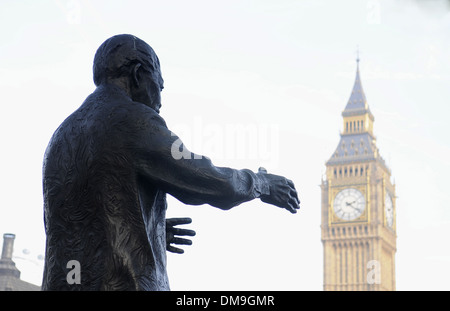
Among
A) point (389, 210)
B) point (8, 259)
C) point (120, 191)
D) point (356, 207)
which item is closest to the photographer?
point (120, 191)

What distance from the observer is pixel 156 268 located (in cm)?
287

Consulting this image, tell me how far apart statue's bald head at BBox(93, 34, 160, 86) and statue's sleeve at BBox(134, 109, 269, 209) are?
0.26m

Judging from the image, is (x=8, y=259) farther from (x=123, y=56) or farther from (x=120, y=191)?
(x=120, y=191)

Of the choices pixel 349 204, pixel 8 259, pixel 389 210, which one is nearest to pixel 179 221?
pixel 8 259

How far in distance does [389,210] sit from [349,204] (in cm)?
523

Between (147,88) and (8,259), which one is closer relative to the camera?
(147,88)

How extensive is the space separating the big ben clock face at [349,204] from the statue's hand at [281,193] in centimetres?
7666

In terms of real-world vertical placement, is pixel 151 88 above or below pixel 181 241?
above

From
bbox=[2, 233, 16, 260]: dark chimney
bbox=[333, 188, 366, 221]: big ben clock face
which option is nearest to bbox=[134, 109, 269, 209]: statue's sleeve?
bbox=[2, 233, 16, 260]: dark chimney

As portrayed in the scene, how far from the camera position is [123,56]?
10.1 ft

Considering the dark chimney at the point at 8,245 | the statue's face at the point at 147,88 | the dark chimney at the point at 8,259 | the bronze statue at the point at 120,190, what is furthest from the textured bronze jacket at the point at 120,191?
the dark chimney at the point at 8,245

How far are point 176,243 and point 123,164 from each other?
24.5 inches

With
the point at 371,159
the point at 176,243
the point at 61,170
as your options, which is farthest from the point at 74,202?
the point at 371,159

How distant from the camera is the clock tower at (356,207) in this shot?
78812 millimetres
